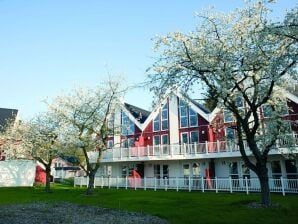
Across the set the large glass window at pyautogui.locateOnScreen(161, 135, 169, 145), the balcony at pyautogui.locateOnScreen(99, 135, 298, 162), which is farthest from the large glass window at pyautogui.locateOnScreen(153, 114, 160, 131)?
the balcony at pyautogui.locateOnScreen(99, 135, 298, 162)

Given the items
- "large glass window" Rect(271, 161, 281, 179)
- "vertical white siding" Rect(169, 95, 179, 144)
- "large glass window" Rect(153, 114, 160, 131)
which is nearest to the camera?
"large glass window" Rect(271, 161, 281, 179)

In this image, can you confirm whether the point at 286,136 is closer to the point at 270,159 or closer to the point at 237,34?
the point at 237,34

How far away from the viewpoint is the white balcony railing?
23703mm

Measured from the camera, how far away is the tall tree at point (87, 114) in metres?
26.2

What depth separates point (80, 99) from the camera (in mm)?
28344

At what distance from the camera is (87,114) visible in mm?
26609

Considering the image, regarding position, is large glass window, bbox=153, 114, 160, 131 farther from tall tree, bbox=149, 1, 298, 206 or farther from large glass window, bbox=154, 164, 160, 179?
tall tree, bbox=149, 1, 298, 206

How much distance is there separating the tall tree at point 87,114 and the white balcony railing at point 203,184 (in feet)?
19.3

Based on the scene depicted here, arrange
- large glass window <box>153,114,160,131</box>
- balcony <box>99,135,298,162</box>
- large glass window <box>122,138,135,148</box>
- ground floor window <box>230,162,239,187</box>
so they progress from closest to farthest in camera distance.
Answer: balcony <box>99,135,298,162</box>
ground floor window <box>230,162,239,187</box>
large glass window <box>153,114,160,131</box>
large glass window <box>122,138,135,148</box>

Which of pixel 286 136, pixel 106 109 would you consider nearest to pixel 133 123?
pixel 106 109

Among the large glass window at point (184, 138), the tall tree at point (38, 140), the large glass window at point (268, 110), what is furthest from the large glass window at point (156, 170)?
the large glass window at point (268, 110)

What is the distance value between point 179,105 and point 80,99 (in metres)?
10.5

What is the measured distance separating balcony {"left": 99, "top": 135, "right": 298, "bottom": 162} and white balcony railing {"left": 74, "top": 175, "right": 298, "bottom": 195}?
204 cm

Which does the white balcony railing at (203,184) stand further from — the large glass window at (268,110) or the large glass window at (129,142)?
the large glass window at (268,110)
